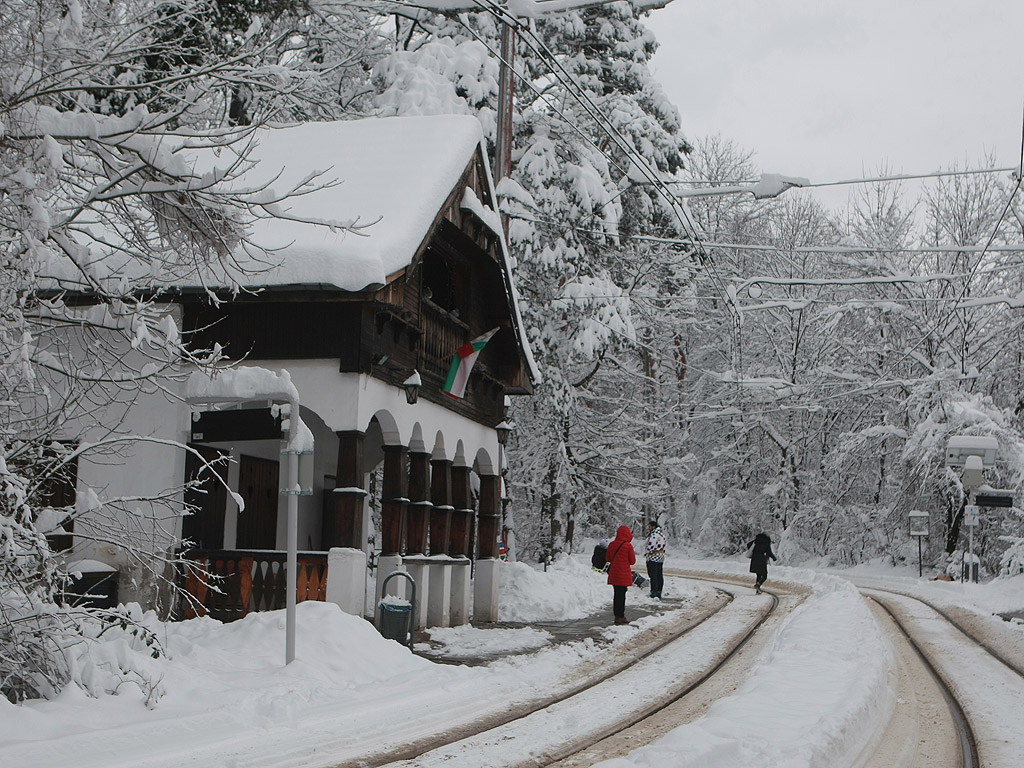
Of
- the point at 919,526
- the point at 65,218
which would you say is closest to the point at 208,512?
the point at 65,218

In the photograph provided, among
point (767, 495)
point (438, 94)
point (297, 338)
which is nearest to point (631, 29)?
point (438, 94)

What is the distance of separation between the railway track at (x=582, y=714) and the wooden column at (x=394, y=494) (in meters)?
3.67

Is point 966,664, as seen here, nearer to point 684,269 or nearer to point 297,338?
point 297,338

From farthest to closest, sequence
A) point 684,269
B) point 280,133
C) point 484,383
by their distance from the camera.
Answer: point 684,269 → point 484,383 → point 280,133

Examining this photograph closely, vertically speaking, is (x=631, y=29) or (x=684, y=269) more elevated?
(x=631, y=29)

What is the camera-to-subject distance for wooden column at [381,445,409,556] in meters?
16.0

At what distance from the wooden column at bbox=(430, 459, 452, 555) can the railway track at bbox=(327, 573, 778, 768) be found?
12.3 ft

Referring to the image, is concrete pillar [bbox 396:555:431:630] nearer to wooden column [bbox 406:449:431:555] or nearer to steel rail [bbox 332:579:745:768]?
wooden column [bbox 406:449:431:555]

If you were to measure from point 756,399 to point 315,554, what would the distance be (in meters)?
32.4

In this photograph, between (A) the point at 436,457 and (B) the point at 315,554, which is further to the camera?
(A) the point at 436,457

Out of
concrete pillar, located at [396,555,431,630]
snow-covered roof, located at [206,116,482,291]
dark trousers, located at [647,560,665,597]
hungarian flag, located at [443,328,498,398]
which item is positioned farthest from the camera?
dark trousers, located at [647,560,665,597]

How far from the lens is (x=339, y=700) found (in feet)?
31.8

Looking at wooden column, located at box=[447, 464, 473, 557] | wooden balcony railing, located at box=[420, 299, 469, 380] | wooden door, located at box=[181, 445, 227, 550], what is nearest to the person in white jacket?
A: wooden column, located at box=[447, 464, 473, 557]

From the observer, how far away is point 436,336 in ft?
57.6
